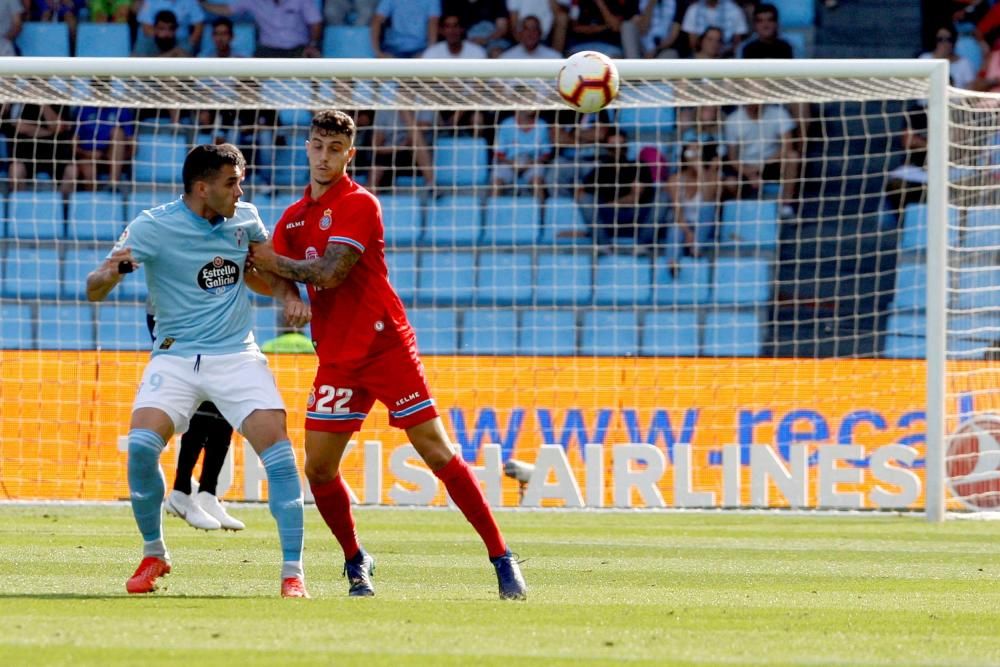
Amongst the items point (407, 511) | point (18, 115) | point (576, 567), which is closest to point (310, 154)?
point (576, 567)

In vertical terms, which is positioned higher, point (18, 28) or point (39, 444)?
point (18, 28)

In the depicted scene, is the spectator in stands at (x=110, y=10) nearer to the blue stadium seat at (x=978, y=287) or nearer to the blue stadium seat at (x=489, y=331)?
the blue stadium seat at (x=489, y=331)

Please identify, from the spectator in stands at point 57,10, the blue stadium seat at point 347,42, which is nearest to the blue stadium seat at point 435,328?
the blue stadium seat at point 347,42

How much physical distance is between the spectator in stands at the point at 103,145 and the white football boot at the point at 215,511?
24.0ft

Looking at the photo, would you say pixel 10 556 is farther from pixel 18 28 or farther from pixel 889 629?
pixel 18 28

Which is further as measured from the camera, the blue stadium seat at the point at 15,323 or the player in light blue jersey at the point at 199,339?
the blue stadium seat at the point at 15,323

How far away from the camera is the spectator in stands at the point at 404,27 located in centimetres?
2038

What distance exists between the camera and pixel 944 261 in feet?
43.5

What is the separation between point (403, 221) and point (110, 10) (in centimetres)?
543

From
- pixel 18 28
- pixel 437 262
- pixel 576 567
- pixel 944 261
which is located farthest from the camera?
pixel 18 28

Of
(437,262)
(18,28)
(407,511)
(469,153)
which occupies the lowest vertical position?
(407,511)

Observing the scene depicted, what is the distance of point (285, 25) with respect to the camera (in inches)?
808

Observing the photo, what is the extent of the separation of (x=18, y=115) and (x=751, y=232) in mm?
7915

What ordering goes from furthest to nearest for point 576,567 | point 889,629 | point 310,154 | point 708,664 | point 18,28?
point 18,28 → point 576,567 → point 310,154 → point 889,629 → point 708,664
